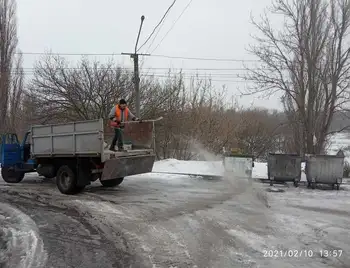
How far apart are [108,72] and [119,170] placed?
1227cm

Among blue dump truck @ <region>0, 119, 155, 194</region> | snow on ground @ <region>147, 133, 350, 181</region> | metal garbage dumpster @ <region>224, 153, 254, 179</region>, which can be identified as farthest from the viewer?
snow on ground @ <region>147, 133, 350, 181</region>

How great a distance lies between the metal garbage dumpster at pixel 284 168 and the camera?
12938mm

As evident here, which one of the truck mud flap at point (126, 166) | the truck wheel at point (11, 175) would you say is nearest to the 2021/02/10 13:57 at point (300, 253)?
the truck mud flap at point (126, 166)

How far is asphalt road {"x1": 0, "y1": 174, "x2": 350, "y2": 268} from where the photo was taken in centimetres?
553

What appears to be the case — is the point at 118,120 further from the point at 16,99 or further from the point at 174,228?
the point at 16,99

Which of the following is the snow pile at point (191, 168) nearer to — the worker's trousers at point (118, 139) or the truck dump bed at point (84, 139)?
the truck dump bed at point (84, 139)

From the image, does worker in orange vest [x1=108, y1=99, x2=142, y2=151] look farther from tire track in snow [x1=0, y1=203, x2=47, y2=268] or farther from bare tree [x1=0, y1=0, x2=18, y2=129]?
bare tree [x1=0, y1=0, x2=18, y2=129]

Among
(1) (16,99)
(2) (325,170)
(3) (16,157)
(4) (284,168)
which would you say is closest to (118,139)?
(3) (16,157)

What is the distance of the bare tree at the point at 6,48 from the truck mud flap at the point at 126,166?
20.5 m

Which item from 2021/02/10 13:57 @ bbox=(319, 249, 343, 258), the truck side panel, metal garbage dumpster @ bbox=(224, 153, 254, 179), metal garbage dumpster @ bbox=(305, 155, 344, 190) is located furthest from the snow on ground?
2021/02/10 13:57 @ bbox=(319, 249, 343, 258)

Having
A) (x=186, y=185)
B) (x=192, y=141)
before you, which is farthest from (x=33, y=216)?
(x=192, y=141)

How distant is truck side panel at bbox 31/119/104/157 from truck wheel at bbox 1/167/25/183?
1.85m

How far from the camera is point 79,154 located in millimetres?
10805

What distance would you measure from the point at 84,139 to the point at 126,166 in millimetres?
1358
